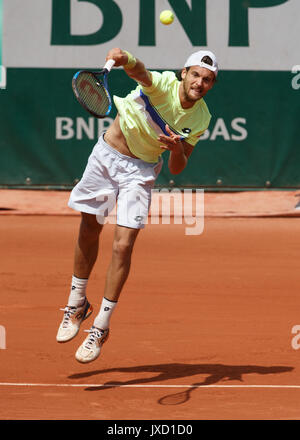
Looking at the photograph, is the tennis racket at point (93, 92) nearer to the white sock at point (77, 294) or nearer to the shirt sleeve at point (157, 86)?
the shirt sleeve at point (157, 86)

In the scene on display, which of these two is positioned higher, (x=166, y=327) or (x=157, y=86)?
(x=157, y=86)

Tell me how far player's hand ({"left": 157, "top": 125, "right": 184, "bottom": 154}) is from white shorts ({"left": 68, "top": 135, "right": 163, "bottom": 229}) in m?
0.32

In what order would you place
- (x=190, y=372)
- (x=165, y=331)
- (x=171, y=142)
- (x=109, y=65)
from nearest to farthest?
(x=109, y=65) → (x=171, y=142) → (x=190, y=372) → (x=165, y=331)

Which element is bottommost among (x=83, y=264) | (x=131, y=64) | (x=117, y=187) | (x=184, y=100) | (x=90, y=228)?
(x=83, y=264)

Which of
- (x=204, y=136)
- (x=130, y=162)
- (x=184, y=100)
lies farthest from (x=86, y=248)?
(x=204, y=136)

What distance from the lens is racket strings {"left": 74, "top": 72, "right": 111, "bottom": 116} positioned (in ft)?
14.5

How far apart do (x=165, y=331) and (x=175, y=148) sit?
5.01 ft

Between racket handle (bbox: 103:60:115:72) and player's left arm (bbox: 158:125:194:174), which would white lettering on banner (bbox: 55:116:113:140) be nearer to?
player's left arm (bbox: 158:125:194:174)

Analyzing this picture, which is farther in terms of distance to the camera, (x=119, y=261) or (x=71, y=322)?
(x=71, y=322)

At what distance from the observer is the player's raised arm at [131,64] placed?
4.38 metres

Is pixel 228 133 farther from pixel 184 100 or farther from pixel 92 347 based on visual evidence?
pixel 92 347

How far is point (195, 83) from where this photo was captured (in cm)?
458

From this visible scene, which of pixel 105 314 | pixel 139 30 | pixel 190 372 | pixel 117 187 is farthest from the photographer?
pixel 139 30

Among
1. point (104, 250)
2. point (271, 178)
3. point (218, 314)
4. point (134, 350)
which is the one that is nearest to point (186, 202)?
point (271, 178)
